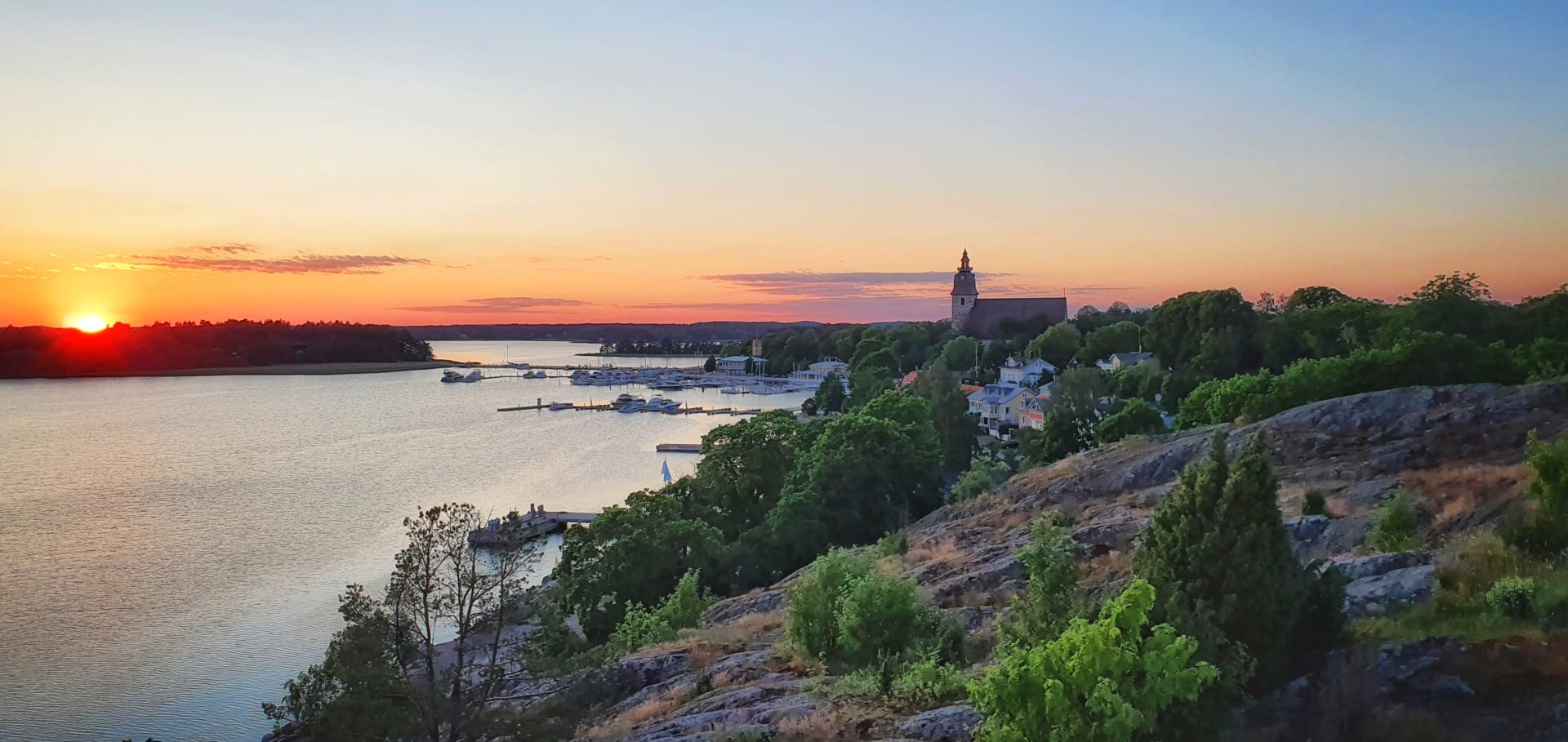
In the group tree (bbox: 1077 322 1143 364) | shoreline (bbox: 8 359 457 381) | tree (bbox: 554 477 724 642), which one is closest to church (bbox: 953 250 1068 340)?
tree (bbox: 1077 322 1143 364)

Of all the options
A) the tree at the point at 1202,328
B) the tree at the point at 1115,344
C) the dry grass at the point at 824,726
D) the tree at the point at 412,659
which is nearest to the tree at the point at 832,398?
the tree at the point at 1115,344

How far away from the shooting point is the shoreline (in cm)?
13625

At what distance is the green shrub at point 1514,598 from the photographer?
27.9 ft

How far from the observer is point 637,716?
13.1m

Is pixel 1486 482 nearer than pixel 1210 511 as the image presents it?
No

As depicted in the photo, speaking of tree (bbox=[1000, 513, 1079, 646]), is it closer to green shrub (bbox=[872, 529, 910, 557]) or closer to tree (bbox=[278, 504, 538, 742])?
tree (bbox=[278, 504, 538, 742])

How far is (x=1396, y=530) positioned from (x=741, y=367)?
125 metres

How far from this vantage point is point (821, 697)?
11148 millimetres

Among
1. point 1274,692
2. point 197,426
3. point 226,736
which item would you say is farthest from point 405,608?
point 197,426

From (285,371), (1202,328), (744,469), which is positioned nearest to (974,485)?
(744,469)

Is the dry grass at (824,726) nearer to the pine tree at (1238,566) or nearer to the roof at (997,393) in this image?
the pine tree at (1238,566)

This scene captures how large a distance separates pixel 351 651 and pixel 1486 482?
16797 millimetres

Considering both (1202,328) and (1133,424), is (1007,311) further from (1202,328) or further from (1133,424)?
(1133,424)

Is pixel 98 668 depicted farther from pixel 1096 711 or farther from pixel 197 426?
pixel 197 426
